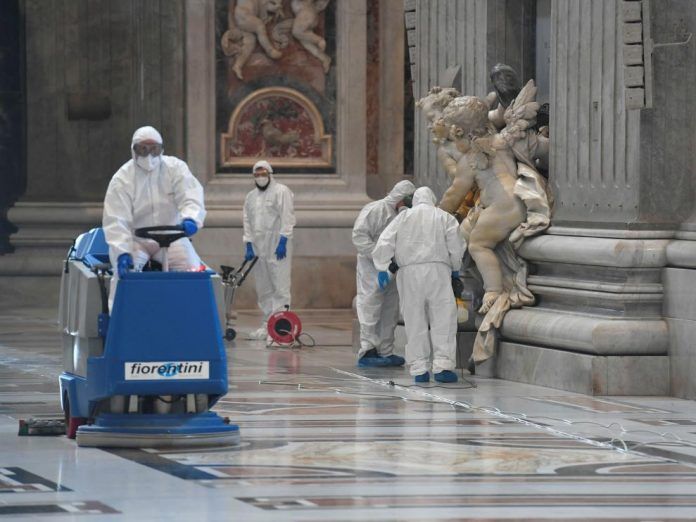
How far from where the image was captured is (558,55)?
1384cm

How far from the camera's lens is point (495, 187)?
14.2 meters

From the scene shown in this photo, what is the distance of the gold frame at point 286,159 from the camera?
22422 millimetres

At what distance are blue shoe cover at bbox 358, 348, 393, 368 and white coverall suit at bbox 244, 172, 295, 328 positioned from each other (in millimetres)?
3257

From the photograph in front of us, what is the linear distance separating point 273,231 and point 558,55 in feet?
18.8

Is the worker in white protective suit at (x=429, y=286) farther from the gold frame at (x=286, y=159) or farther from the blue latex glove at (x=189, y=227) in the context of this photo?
the gold frame at (x=286, y=159)

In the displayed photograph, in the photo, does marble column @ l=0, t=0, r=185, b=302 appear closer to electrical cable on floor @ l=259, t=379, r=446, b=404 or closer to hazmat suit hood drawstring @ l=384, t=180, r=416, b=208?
hazmat suit hood drawstring @ l=384, t=180, r=416, b=208

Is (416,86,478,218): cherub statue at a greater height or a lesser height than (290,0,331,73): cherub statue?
lesser

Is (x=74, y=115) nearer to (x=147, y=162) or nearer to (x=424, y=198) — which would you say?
(x=424, y=198)

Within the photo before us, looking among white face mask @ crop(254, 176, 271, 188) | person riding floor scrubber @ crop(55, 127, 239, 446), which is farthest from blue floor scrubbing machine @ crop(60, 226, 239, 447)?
white face mask @ crop(254, 176, 271, 188)

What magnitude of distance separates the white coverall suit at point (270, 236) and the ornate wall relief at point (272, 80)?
3572mm

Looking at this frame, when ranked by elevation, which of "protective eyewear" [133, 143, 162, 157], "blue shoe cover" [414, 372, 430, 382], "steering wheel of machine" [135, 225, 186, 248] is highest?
"protective eyewear" [133, 143, 162, 157]

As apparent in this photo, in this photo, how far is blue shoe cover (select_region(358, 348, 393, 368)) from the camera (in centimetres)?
1540

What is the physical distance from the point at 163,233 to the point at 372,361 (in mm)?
5382

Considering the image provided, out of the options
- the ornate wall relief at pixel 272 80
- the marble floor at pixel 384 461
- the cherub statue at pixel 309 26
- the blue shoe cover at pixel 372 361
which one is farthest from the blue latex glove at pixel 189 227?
the cherub statue at pixel 309 26
